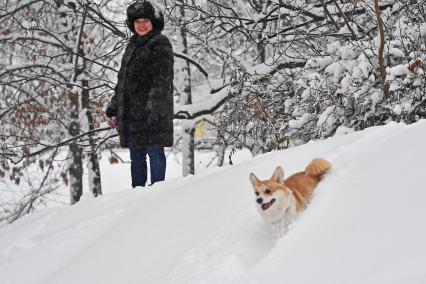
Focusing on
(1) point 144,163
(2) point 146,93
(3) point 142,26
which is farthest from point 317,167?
(3) point 142,26

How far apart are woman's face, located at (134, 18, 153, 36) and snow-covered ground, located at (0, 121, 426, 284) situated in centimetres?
157

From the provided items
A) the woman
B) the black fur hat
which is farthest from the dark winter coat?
the black fur hat

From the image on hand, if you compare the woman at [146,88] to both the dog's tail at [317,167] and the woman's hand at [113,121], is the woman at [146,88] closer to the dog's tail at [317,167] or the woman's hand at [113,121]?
the woman's hand at [113,121]

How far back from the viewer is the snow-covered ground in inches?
114

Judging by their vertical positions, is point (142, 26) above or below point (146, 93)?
above

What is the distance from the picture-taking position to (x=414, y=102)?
5.53m

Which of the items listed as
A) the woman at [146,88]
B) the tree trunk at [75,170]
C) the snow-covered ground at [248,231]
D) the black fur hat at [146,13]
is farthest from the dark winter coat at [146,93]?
the tree trunk at [75,170]

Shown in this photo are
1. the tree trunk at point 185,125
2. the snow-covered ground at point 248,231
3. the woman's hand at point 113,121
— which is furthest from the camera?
the tree trunk at point 185,125

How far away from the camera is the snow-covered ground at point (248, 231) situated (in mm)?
2896

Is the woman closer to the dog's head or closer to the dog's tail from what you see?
the dog's tail

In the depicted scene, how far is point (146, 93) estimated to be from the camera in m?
5.89

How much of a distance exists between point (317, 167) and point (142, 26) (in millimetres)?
2535

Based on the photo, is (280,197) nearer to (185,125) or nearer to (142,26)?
(142,26)

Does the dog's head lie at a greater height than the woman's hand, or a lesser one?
lesser
